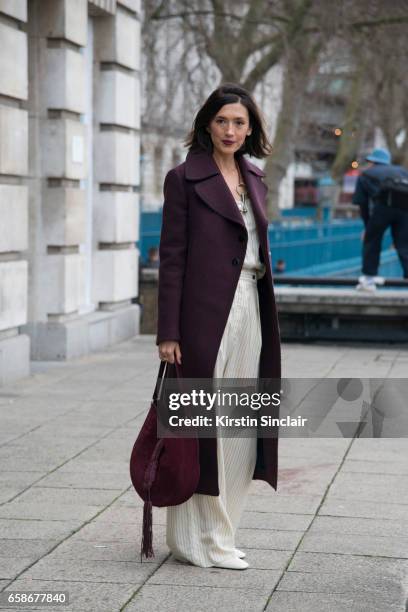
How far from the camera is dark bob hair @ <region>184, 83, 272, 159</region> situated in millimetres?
5332

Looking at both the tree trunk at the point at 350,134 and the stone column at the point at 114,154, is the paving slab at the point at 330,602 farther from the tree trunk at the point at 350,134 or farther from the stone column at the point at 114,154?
the tree trunk at the point at 350,134

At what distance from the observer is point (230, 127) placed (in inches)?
209

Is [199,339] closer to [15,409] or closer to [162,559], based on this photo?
[162,559]

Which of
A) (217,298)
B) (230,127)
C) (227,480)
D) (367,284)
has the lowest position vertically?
(227,480)

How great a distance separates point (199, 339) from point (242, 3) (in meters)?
25.0

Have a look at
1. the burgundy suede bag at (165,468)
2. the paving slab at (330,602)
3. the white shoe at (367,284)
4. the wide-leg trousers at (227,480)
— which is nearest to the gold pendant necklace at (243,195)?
the wide-leg trousers at (227,480)

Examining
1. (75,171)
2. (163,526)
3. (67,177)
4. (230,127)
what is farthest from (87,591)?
(75,171)

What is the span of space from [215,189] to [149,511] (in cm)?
133

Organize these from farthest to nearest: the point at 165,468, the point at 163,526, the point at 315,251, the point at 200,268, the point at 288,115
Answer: the point at 288,115 → the point at 315,251 → the point at 163,526 → the point at 200,268 → the point at 165,468

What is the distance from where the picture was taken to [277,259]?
79.0 feet

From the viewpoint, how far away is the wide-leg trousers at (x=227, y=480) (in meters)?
5.30

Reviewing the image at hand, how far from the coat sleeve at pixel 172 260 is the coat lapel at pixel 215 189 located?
0.25 ft

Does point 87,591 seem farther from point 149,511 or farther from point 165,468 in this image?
point 165,468

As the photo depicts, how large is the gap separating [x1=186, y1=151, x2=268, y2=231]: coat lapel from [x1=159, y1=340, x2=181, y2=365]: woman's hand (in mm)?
557
